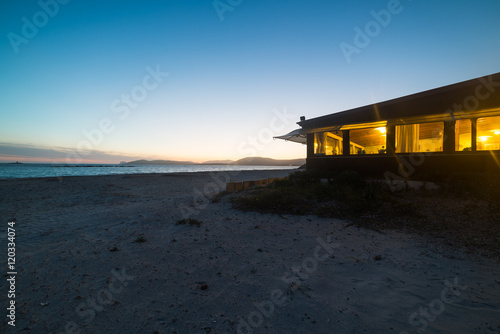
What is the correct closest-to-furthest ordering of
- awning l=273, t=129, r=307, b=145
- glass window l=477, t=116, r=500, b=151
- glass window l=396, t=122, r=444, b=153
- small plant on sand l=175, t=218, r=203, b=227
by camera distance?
small plant on sand l=175, t=218, r=203, b=227
glass window l=477, t=116, r=500, b=151
glass window l=396, t=122, r=444, b=153
awning l=273, t=129, r=307, b=145

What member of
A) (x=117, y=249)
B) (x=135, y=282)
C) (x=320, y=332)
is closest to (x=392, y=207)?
(x=320, y=332)

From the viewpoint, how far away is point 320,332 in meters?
2.41

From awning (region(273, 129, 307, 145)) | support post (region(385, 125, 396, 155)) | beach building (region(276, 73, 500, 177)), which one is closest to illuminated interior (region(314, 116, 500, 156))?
beach building (region(276, 73, 500, 177))

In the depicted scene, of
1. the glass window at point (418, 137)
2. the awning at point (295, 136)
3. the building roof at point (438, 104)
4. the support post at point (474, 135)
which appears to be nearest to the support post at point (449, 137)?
the building roof at point (438, 104)

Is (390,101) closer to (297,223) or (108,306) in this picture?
(297,223)

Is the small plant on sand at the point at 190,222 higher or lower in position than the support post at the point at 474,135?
lower

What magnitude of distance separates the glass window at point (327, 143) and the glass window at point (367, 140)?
2.51ft

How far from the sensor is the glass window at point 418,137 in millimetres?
10405

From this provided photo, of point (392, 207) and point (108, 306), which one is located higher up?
point (392, 207)

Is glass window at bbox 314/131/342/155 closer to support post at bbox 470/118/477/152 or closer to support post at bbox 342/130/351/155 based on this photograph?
support post at bbox 342/130/351/155

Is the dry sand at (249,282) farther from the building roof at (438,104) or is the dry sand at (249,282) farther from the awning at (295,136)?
the awning at (295,136)

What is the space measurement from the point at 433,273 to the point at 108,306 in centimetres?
500

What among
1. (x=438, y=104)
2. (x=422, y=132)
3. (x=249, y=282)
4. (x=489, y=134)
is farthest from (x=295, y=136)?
(x=249, y=282)

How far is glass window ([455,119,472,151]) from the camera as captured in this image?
9328mm
